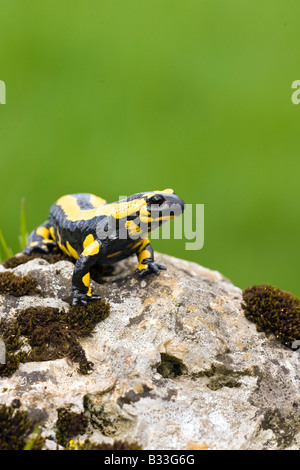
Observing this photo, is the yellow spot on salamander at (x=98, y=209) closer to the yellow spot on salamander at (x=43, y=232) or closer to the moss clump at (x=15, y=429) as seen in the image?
the yellow spot on salamander at (x=43, y=232)

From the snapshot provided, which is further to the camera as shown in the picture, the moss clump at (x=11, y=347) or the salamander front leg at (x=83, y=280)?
the salamander front leg at (x=83, y=280)

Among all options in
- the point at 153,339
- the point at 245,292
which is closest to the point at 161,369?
the point at 153,339

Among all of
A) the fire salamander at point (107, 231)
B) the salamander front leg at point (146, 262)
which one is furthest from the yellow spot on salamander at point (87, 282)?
the salamander front leg at point (146, 262)

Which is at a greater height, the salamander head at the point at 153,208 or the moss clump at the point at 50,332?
the salamander head at the point at 153,208

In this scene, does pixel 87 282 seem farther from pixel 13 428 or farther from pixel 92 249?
pixel 13 428

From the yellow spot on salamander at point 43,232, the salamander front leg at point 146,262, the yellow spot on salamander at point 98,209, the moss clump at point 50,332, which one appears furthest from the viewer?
the yellow spot on salamander at point 43,232

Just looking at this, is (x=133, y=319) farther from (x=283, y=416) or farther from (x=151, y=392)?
(x=283, y=416)

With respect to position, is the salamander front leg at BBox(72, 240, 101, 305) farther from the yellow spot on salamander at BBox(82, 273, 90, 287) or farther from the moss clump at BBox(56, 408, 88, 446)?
the moss clump at BBox(56, 408, 88, 446)
